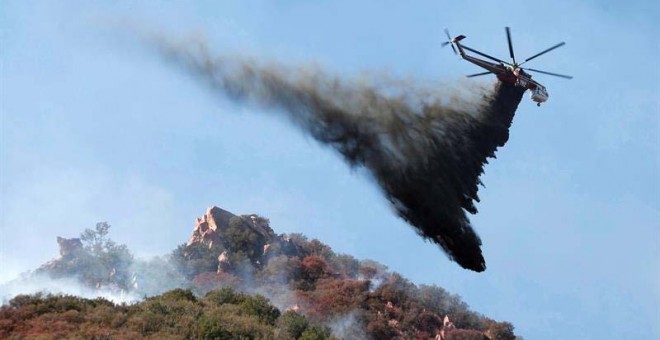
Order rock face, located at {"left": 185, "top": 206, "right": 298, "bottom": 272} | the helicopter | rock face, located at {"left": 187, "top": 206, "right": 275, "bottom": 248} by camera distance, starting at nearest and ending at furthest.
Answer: the helicopter
rock face, located at {"left": 185, "top": 206, "right": 298, "bottom": 272}
rock face, located at {"left": 187, "top": 206, "right": 275, "bottom": 248}

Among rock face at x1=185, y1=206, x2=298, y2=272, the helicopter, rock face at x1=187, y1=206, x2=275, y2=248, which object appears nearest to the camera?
the helicopter

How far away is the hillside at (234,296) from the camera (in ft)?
194

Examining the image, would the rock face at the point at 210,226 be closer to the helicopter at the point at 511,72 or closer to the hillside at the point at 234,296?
the hillside at the point at 234,296

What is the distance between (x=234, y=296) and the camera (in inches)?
2950

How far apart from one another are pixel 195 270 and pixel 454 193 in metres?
70.0

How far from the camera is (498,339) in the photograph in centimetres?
9425

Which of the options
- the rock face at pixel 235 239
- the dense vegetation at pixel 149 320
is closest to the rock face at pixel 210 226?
the rock face at pixel 235 239

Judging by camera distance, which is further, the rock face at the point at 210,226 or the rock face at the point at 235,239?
the rock face at the point at 210,226

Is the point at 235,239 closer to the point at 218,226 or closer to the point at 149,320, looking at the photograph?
the point at 218,226

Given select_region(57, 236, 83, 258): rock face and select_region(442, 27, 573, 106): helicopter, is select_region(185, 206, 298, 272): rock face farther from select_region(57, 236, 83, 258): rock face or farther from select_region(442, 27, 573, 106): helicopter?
select_region(442, 27, 573, 106): helicopter

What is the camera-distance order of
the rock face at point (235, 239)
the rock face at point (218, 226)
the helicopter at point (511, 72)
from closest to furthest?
the helicopter at point (511, 72) → the rock face at point (235, 239) → the rock face at point (218, 226)

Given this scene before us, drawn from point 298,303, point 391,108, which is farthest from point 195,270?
point 391,108

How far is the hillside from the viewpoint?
59250mm

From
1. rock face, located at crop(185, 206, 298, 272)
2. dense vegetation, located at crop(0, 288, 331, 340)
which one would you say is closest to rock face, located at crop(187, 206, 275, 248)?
rock face, located at crop(185, 206, 298, 272)
